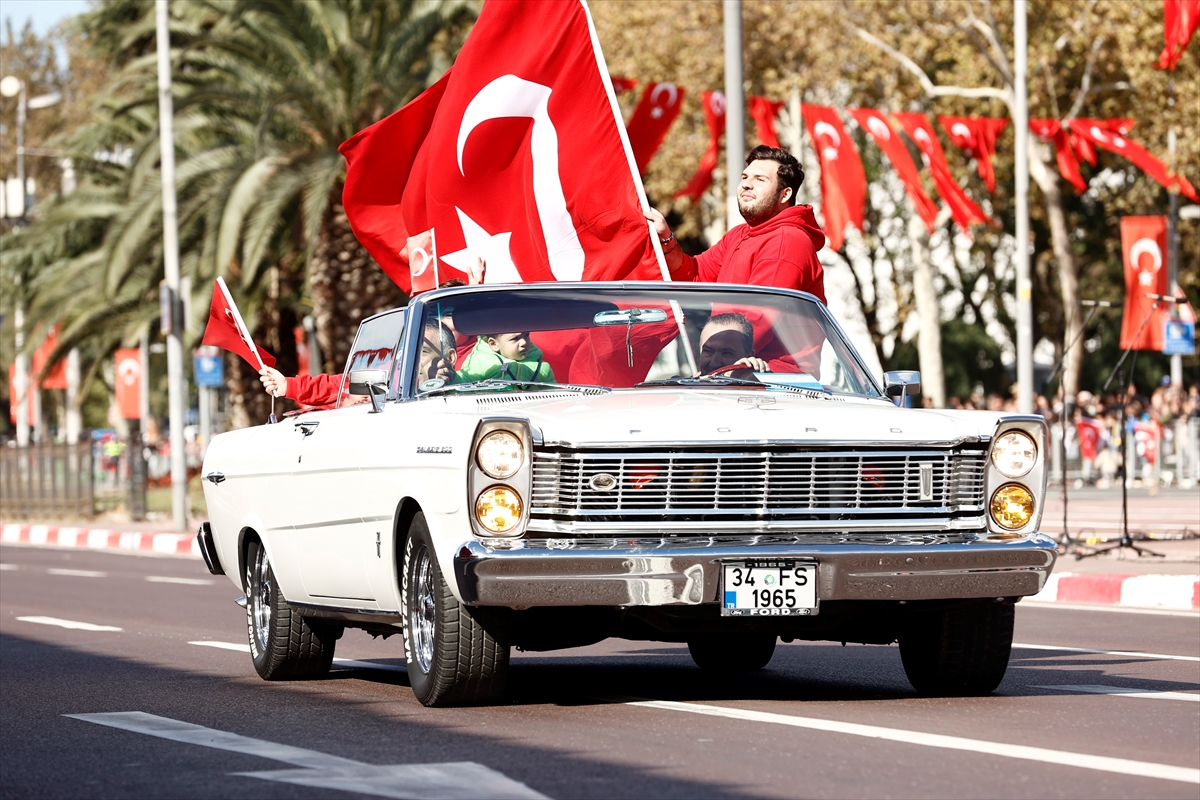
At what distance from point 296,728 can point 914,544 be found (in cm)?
234

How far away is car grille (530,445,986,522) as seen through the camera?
7582mm

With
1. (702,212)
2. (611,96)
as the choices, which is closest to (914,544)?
(611,96)

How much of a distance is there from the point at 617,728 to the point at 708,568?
0.65 m

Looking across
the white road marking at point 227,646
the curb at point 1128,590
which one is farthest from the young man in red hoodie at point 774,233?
the curb at point 1128,590

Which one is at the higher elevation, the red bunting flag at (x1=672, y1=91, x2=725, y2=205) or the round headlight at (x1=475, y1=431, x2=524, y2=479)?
the red bunting flag at (x1=672, y1=91, x2=725, y2=205)

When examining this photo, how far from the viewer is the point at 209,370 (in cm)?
3403

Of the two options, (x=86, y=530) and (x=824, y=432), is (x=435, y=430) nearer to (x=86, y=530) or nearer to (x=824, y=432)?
(x=824, y=432)

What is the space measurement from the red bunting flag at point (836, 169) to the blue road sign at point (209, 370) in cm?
1010

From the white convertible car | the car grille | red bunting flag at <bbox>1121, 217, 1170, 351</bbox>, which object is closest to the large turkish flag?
the white convertible car

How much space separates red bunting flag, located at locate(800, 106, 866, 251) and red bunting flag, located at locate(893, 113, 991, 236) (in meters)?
1.01

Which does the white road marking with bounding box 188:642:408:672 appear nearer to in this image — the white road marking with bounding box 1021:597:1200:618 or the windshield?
the windshield

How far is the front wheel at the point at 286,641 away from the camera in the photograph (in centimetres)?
995

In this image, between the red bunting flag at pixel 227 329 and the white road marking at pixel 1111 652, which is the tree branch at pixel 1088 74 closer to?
the white road marking at pixel 1111 652

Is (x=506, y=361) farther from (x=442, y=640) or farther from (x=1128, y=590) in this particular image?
(x=1128, y=590)
